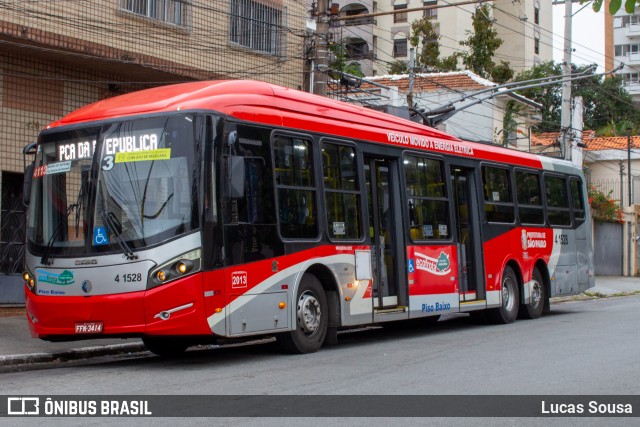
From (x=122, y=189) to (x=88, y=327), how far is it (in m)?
1.61

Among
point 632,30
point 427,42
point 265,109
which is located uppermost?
point 632,30

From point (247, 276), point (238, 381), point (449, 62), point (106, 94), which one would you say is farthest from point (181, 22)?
point (449, 62)

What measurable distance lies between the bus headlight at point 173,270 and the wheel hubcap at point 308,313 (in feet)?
6.68

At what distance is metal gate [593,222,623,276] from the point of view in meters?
39.0

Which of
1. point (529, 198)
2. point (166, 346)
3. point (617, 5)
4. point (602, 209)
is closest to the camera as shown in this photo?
point (617, 5)

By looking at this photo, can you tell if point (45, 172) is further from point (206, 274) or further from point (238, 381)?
point (238, 381)

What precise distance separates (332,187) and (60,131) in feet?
12.0

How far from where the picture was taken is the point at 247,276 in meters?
10.9

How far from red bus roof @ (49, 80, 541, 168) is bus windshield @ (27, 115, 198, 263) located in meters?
0.30

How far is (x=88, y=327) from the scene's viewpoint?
10469mm

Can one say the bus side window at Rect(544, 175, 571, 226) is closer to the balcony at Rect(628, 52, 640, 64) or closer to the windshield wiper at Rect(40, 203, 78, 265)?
the windshield wiper at Rect(40, 203, 78, 265)

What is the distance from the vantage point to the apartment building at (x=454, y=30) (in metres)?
63.2

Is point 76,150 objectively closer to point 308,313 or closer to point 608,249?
point 308,313

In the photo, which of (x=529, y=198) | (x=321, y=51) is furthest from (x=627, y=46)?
(x=321, y=51)
